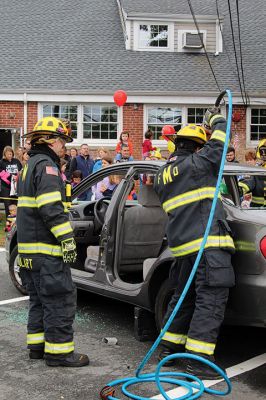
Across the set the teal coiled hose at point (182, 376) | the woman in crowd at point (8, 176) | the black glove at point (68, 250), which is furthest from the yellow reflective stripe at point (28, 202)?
the woman in crowd at point (8, 176)

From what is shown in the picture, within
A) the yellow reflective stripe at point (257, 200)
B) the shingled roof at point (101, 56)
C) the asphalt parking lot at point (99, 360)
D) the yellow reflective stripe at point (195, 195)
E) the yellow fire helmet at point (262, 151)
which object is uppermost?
the shingled roof at point (101, 56)

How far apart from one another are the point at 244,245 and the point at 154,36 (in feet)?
59.2

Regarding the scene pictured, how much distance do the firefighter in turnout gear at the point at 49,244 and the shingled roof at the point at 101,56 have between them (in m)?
14.9

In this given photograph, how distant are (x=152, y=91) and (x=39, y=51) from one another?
14.9ft

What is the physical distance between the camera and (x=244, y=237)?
4.46 m

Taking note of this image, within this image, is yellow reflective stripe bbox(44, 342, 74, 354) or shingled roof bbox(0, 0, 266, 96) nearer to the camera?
yellow reflective stripe bbox(44, 342, 74, 354)

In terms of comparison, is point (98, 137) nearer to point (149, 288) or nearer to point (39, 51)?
point (39, 51)

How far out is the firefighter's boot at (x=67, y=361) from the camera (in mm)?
4703

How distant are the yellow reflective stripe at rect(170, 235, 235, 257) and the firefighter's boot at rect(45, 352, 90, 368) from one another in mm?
1112

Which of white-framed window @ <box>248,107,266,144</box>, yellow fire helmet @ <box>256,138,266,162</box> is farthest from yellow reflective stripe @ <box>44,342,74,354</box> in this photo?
white-framed window @ <box>248,107,266,144</box>

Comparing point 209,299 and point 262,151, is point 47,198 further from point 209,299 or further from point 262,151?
point 262,151

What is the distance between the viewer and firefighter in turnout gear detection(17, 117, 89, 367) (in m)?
4.63

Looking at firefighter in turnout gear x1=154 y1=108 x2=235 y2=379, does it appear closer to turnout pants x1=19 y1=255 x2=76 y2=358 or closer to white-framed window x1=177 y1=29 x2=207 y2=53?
turnout pants x1=19 y1=255 x2=76 y2=358

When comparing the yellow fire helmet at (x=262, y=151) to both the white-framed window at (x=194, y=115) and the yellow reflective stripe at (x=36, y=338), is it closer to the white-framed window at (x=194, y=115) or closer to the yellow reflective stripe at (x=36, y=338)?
the yellow reflective stripe at (x=36, y=338)
